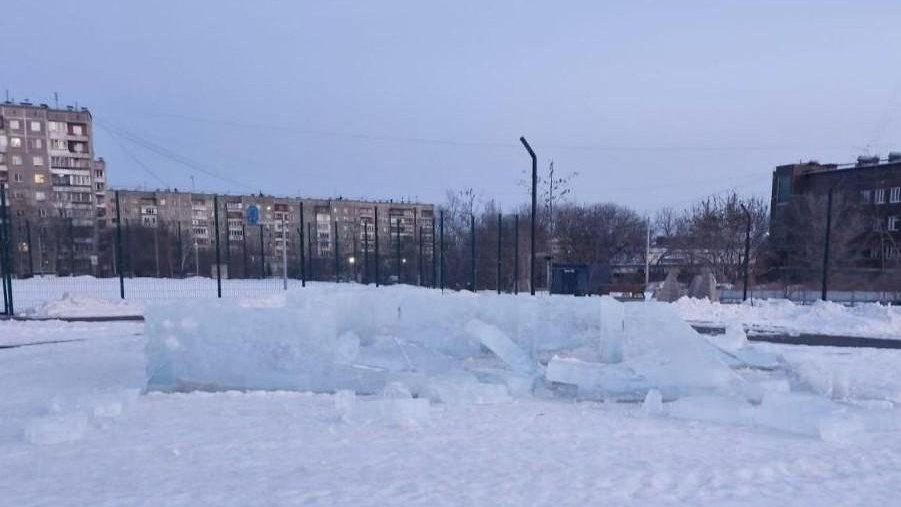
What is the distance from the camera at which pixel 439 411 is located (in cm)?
705

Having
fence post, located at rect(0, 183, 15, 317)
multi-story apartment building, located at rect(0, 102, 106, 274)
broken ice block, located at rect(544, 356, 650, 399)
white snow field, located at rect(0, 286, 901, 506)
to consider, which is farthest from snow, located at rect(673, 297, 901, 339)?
multi-story apartment building, located at rect(0, 102, 106, 274)

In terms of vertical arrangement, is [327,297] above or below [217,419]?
above

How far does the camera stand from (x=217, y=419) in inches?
263

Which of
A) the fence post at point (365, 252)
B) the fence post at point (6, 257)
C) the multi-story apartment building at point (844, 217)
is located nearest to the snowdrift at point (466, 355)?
the fence post at point (6, 257)

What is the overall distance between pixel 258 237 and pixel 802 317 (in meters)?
36.9

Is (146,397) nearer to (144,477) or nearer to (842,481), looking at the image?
(144,477)

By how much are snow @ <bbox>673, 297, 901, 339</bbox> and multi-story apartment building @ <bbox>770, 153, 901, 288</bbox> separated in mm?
13366

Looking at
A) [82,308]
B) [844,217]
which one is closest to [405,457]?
[82,308]

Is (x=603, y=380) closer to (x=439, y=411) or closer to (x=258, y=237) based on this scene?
(x=439, y=411)

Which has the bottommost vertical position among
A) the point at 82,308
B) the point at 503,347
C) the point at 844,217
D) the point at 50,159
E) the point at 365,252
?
the point at 82,308

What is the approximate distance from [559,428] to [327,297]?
4752 mm

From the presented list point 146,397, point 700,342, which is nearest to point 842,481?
point 700,342

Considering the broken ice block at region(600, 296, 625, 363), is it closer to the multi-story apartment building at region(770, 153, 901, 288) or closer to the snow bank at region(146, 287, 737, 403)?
the snow bank at region(146, 287, 737, 403)

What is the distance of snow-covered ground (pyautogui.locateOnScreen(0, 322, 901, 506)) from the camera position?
4.55 metres
